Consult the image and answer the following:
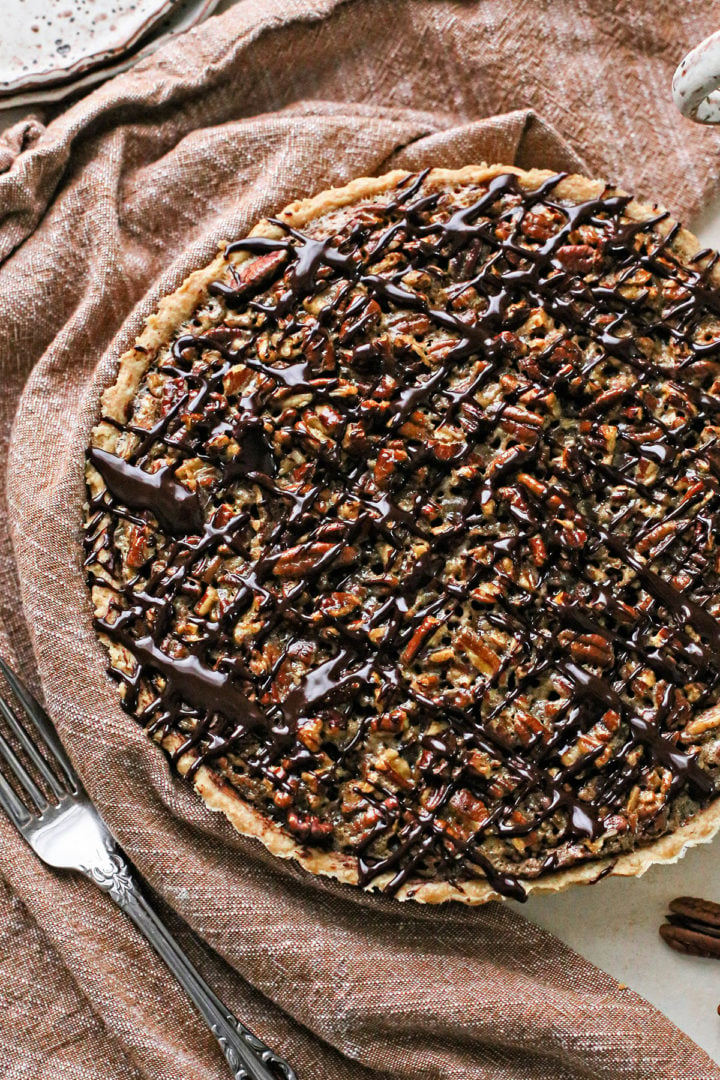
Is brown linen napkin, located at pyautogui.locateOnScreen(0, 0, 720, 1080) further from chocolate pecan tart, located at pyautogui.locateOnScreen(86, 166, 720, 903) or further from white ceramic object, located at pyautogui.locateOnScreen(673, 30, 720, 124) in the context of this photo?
white ceramic object, located at pyautogui.locateOnScreen(673, 30, 720, 124)

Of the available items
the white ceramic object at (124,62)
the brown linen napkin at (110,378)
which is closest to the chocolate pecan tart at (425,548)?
the brown linen napkin at (110,378)

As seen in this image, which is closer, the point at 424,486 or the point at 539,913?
the point at 424,486

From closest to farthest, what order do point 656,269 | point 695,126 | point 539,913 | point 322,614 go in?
1. point 322,614
2. point 656,269
3. point 539,913
4. point 695,126

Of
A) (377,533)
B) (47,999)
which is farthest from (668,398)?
(47,999)

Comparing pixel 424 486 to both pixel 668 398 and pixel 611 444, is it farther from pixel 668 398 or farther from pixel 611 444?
pixel 668 398

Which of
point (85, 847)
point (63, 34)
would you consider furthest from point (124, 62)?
point (85, 847)

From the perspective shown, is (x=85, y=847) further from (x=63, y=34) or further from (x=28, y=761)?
(x=63, y=34)
